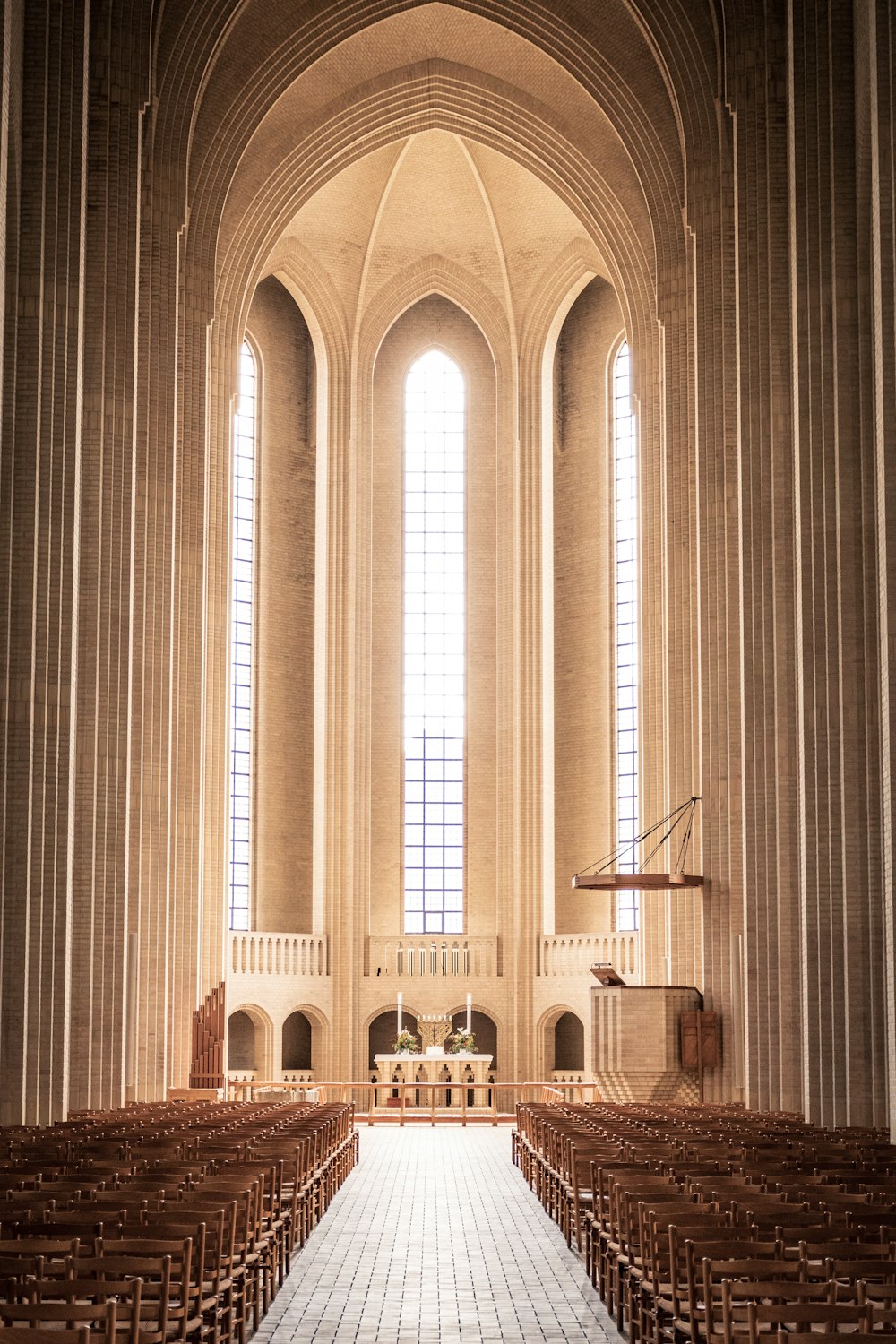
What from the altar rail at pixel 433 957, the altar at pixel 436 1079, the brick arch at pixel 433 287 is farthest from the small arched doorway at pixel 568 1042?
the brick arch at pixel 433 287

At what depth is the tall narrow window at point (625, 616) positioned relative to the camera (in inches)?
1395

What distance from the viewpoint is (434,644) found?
125 feet

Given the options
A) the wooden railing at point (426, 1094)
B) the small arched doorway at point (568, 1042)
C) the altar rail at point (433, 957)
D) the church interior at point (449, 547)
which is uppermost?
the church interior at point (449, 547)

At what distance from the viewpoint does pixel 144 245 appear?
1045 inches

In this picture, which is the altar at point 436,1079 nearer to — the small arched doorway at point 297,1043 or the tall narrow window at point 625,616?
the small arched doorway at point 297,1043

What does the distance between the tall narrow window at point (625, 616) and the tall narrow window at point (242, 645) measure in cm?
793

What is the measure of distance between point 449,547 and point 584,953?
984cm

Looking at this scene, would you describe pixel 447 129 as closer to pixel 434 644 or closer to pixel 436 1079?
pixel 434 644

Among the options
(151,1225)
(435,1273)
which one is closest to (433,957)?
(435,1273)

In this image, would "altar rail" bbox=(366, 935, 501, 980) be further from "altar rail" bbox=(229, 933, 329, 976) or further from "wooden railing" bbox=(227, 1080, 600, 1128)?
"wooden railing" bbox=(227, 1080, 600, 1128)

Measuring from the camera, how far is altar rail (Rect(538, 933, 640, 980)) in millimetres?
33219

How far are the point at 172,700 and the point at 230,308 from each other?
332 inches

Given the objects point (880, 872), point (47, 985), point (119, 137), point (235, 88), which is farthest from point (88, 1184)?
point (235, 88)

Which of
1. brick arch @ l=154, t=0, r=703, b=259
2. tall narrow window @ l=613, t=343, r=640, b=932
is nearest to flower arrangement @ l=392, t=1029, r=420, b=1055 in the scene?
tall narrow window @ l=613, t=343, r=640, b=932
